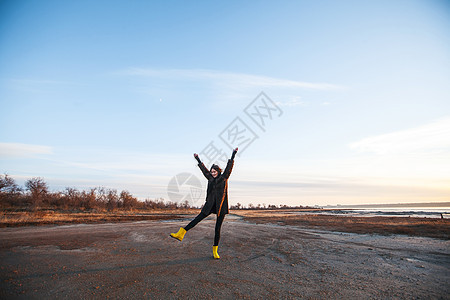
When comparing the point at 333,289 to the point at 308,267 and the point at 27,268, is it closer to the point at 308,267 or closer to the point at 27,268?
the point at 308,267

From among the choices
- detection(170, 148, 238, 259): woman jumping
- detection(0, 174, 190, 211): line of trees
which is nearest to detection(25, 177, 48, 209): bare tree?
detection(0, 174, 190, 211): line of trees

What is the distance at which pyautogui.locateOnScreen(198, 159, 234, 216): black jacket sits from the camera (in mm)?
5684

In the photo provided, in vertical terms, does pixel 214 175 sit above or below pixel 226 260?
above

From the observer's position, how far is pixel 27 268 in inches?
180

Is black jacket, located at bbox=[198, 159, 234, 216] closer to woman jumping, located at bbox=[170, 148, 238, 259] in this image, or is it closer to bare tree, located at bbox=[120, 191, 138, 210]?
woman jumping, located at bbox=[170, 148, 238, 259]

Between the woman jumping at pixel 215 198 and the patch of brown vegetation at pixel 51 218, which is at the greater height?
the woman jumping at pixel 215 198

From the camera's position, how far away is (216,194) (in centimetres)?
571

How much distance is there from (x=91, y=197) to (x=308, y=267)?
159ft

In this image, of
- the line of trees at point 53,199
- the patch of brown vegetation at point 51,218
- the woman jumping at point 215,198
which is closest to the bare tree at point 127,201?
the line of trees at point 53,199

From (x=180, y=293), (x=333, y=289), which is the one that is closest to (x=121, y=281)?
(x=180, y=293)

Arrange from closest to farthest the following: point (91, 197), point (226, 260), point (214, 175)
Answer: point (226, 260)
point (214, 175)
point (91, 197)

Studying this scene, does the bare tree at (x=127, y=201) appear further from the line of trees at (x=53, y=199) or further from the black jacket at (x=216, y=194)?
the black jacket at (x=216, y=194)

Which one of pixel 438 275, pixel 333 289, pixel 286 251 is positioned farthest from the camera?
pixel 286 251

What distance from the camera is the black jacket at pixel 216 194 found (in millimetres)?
5684
